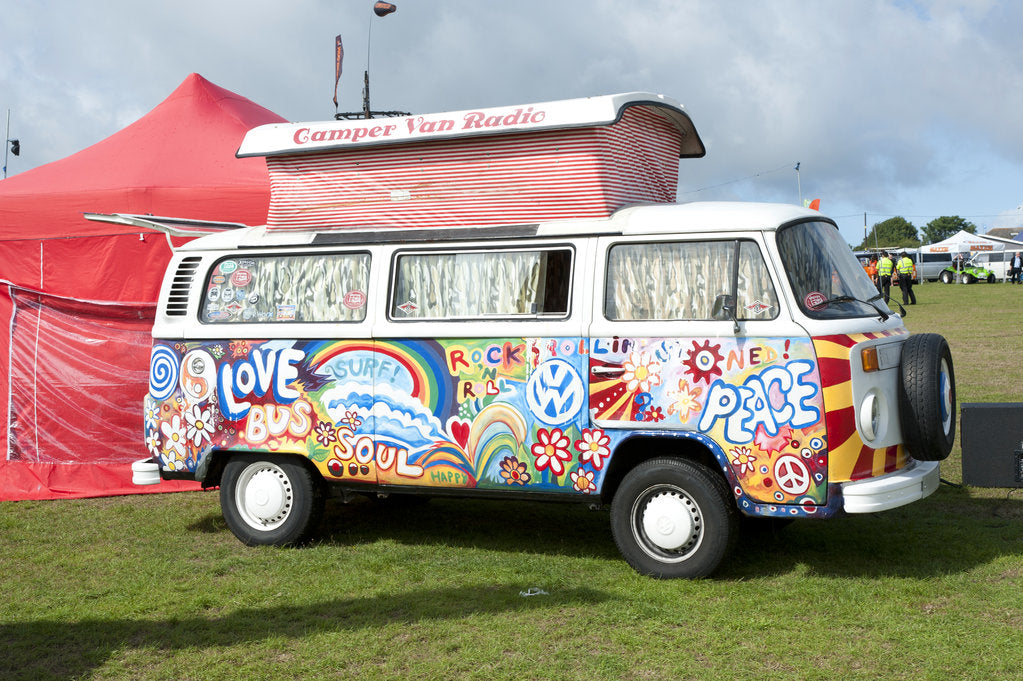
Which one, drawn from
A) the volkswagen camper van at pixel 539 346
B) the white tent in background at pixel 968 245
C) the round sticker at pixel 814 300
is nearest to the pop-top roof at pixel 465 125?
the volkswagen camper van at pixel 539 346

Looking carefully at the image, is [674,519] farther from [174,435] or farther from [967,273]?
[967,273]

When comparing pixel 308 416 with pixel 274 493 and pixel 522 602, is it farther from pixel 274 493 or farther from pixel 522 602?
pixel 522 602

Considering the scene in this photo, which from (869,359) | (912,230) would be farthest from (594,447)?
(912,230)

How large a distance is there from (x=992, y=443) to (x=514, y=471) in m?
3.08

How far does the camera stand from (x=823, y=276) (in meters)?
6.00

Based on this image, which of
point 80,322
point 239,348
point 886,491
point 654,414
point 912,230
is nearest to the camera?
point 886,491

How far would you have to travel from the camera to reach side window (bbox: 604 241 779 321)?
585 centimetres

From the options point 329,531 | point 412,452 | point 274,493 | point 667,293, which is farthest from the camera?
point 329,531

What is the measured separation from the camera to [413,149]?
7.01m

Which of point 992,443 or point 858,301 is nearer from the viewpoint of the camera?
point 858,301

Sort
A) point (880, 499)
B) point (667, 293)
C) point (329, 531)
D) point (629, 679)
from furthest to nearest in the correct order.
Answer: point (329, 531) → point (667, 293) → point (880, 499) → point (629, 679)

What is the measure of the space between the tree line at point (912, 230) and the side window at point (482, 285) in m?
129

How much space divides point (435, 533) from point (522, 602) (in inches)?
75.6

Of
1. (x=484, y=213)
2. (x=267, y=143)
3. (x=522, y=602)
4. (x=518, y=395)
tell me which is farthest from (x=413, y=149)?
(x=522, y=602)
